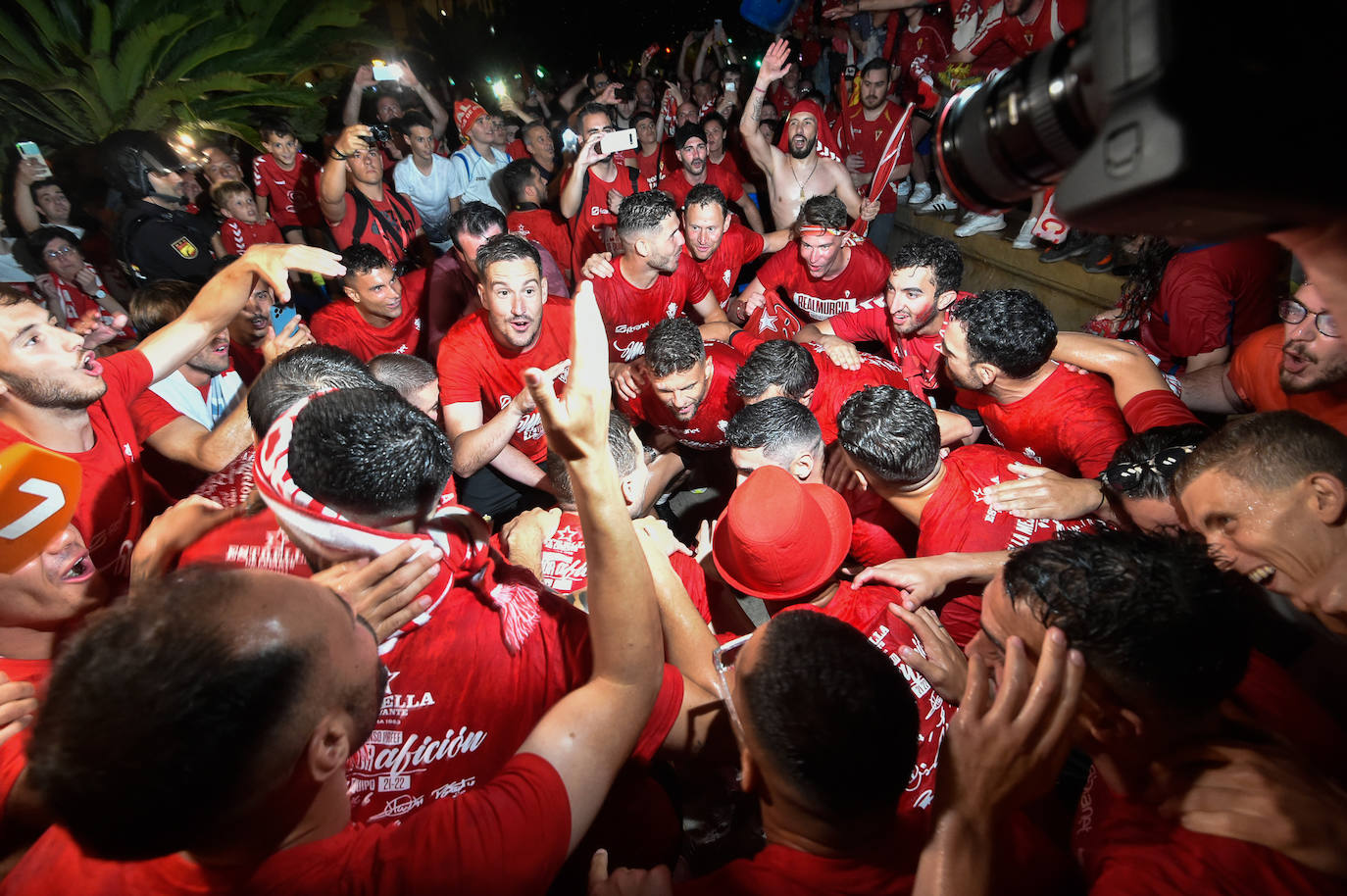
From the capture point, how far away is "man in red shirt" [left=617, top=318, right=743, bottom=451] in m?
3.35

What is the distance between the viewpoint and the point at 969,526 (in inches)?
100

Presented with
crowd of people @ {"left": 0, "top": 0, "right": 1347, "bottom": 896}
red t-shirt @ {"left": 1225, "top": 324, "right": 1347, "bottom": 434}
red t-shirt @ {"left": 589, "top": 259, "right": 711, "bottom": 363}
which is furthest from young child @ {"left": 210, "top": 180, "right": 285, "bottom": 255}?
red t-shirt @ {"left": 1225, "top": 324, "right": 1347, "bottom": 434}

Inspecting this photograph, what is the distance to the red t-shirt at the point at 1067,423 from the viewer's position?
9.48ft

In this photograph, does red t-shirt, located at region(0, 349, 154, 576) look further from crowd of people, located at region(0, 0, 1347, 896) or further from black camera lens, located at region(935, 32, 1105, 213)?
black camera lens, located at region(935, 32, 1105, 213)

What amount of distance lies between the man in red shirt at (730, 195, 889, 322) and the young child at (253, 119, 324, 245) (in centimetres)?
555

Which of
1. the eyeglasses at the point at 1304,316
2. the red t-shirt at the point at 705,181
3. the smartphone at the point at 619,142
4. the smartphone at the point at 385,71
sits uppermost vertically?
the smartphone at the point at 385,71

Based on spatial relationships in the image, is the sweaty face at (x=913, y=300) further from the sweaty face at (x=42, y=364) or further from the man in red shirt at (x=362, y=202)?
the man in red shirt at (x=362, y=202)

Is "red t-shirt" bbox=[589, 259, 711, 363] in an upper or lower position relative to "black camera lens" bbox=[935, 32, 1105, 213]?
lower

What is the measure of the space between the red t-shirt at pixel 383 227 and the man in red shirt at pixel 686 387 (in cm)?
309

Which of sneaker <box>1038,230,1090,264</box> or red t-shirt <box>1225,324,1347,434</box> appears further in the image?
sneaker <box>1038,230,1090,264</box>

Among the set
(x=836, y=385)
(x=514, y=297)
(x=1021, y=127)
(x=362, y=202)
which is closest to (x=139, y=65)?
(x=362, y=202)

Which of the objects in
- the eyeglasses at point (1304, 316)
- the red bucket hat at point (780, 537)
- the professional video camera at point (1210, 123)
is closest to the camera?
the professional video camera at point (1210, 123)

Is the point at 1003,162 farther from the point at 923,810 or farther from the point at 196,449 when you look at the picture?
the point at 196,449

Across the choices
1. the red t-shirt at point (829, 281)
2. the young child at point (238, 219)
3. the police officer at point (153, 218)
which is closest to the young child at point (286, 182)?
the young child at point (238, 219)
